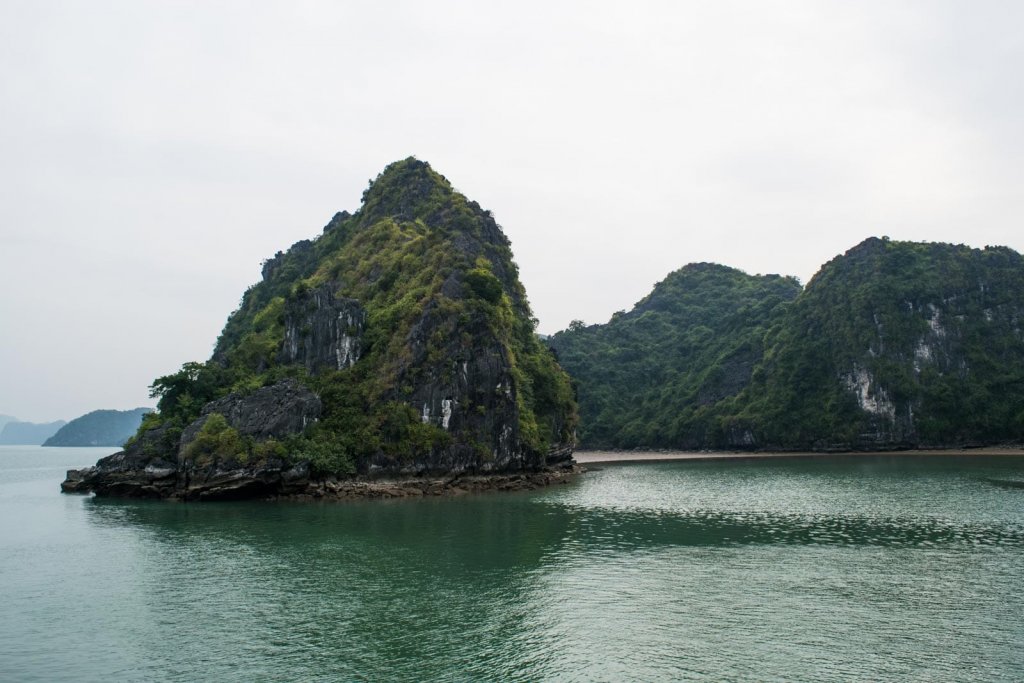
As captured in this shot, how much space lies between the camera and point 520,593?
95.4 ft

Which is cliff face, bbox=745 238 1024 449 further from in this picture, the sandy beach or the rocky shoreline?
the rocky shoreline

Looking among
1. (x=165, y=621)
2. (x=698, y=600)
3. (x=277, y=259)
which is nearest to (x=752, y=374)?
(x=277, y=259)

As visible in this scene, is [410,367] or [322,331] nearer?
[410,367]

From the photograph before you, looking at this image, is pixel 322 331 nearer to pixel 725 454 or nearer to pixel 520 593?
pixel 520 593

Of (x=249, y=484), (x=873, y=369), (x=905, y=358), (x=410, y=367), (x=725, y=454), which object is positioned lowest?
(x=725, y=454)

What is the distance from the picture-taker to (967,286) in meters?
128

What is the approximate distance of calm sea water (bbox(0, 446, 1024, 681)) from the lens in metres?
21.3

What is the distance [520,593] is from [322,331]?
53.9 m

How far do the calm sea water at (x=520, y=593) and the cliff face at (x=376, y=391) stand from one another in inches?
437

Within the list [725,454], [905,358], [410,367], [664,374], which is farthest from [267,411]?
[664,374]

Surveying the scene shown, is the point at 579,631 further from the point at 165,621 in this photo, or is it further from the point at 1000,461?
the point at 1000,461

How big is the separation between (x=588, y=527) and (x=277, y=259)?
10668 cm

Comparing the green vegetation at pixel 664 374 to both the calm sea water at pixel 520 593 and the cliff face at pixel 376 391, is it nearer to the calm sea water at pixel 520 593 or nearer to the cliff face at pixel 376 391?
the cliff face at pixel 376 391

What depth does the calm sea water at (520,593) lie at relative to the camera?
21.3m
